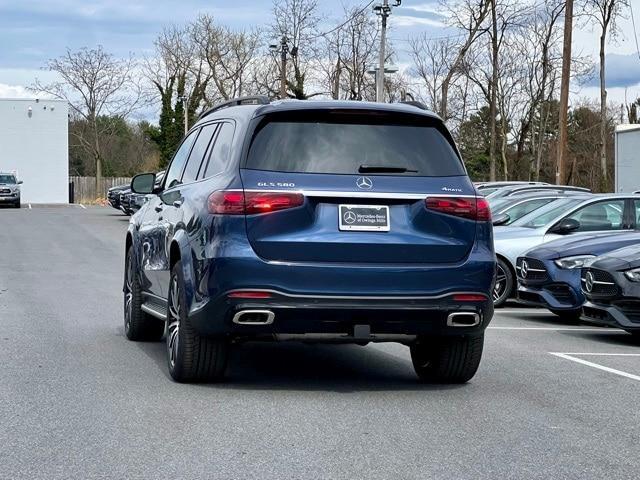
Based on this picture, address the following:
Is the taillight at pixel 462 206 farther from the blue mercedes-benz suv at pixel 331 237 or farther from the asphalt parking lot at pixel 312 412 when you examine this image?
the asphalt parking lot at pixel 312 412

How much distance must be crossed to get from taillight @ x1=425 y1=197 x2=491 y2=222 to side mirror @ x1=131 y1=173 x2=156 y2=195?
138 inches

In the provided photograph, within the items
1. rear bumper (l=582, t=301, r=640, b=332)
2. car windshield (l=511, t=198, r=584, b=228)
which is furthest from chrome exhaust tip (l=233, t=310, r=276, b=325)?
car windshield (l=511, t=198, r=584, b=228)

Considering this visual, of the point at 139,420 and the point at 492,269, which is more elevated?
the point at 492,269

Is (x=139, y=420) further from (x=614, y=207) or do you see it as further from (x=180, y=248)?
(x=614, y=207)

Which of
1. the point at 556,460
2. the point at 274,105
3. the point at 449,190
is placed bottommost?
the point at 556,460

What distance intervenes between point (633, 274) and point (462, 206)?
449cm

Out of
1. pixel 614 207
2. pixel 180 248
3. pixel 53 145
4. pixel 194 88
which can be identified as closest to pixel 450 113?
pixel 194 88

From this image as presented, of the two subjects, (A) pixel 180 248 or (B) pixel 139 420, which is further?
(A) pixel 180 248

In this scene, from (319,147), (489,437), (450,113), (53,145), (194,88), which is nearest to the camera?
(489,437)

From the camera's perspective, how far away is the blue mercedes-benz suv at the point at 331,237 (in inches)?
291

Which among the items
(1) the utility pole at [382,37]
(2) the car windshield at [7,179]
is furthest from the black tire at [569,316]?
(2) the car windshield at [7,179]

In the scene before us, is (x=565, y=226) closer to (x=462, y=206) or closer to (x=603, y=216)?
(x=603, y=216)

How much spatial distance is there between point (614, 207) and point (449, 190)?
848 cm

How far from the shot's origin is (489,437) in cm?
658
